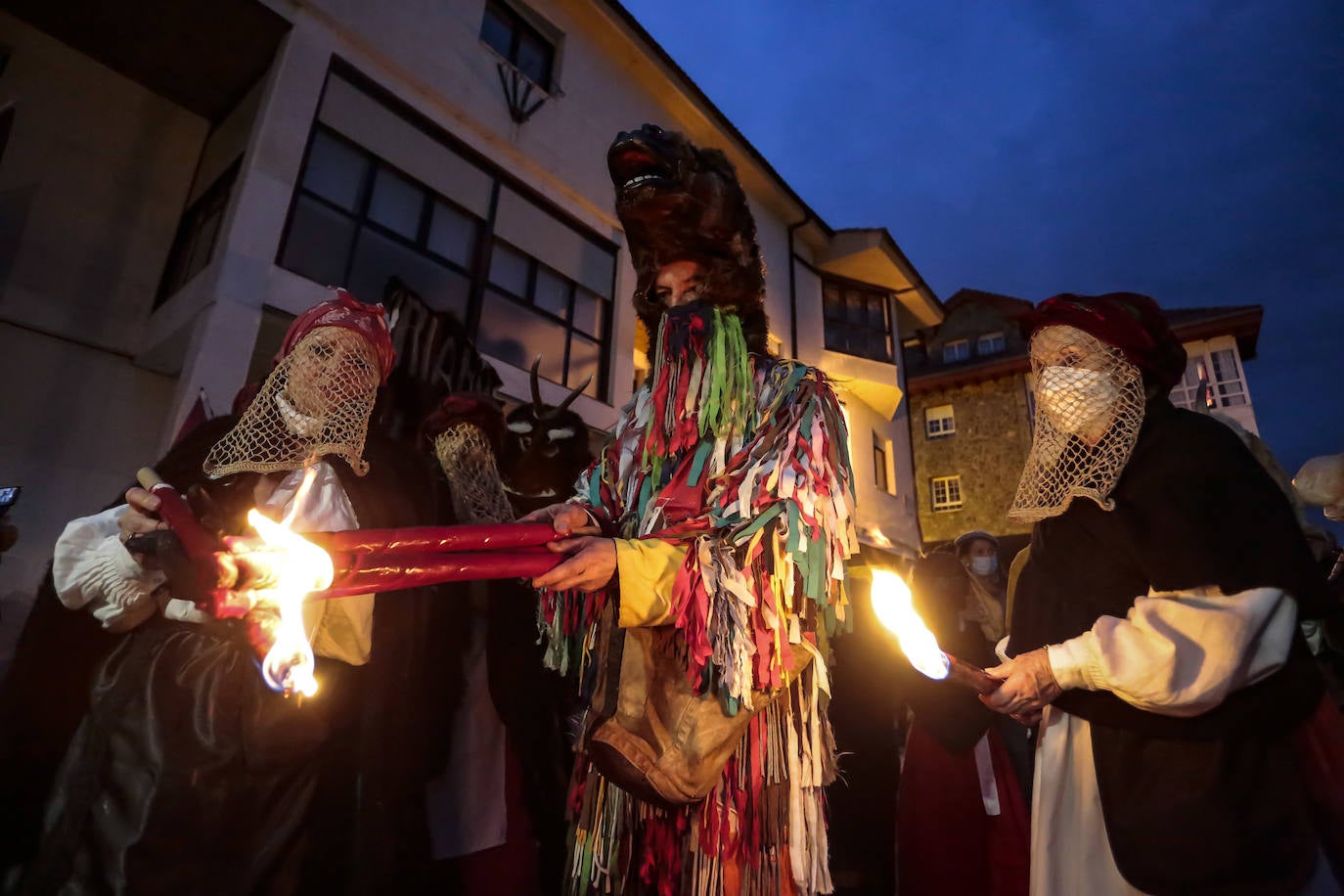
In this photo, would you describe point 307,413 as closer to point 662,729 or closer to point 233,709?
point 233,709

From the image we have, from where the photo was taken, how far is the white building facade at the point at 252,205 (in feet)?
17.2

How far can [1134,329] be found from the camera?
190cm

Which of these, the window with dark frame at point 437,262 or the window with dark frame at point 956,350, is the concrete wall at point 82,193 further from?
the window with dark frame at point 956,350

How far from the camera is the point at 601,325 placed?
29.9 ft

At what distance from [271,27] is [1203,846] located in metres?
8.21

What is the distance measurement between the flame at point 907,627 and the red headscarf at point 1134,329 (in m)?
1.09

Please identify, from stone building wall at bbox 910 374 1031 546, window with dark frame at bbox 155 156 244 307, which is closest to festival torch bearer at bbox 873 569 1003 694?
window with dark frame at bbox 155 156 244 307

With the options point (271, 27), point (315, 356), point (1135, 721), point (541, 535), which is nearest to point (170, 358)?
point (271, 27)

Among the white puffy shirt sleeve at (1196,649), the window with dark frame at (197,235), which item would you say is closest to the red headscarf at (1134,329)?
the white puffy shirt sleeve at (1196,649)

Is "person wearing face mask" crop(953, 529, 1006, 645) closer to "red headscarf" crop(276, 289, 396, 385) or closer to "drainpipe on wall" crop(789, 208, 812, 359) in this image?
"red headscarf" crop(276, 289, 396, 385)

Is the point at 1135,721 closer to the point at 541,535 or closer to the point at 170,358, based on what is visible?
the point at 541,535

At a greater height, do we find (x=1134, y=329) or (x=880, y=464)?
(x=880, y=464)

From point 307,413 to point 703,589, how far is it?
1678 millimetres

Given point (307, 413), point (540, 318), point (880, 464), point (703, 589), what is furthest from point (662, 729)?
point (880, 464)
